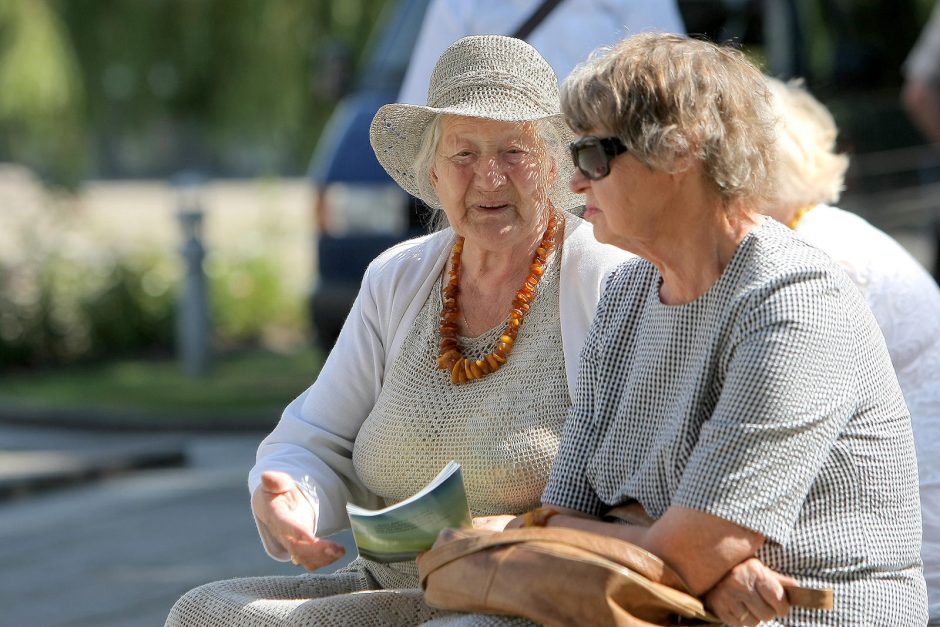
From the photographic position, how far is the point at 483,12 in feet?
14.5

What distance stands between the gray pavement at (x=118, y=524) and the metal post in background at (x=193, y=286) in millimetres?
1814

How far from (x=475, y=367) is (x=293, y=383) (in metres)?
7.93

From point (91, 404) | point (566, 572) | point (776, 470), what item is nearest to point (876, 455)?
point (776, 470)

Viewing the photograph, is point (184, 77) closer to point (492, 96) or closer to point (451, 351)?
point (492, 96)

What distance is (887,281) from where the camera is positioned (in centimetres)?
307

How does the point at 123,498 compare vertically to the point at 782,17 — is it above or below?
below

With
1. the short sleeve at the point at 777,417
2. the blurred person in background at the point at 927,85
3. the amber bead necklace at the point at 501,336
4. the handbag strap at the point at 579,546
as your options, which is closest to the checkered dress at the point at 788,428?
the short sleeve at the point at 777,417

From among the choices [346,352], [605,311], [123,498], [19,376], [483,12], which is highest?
[483,12]

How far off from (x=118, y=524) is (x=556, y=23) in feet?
12.1

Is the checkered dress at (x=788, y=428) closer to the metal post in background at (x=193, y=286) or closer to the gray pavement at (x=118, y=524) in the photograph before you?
the gray pavement at (x=118, y=524)

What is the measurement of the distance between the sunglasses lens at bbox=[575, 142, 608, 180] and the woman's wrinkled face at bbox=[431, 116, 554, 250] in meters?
0.65

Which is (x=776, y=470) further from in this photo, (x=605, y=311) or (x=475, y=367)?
(x=475, y=367)

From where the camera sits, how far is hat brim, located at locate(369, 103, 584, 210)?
2936 millimetres

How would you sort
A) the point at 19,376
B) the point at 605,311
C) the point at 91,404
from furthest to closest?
the point at 19,376
the point at 91,404
the point at 605,311
